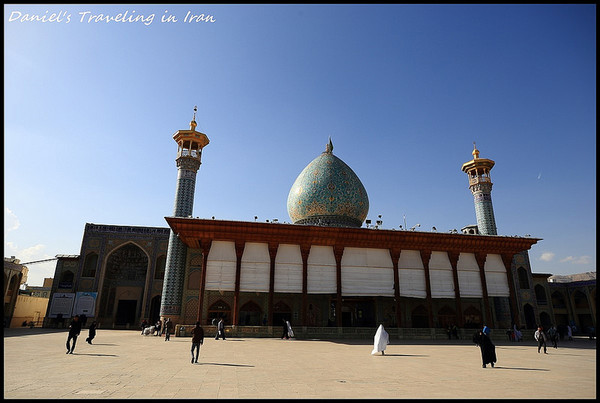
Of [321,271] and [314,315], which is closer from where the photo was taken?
[321,271]

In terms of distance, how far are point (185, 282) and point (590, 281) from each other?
36.6 metres

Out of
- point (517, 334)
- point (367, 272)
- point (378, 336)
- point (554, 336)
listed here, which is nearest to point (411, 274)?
point (367, 272)

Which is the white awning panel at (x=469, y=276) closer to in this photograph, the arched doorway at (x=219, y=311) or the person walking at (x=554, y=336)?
the person walking at (x=554, y=336)

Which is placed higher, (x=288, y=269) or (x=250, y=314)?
(x=288, y=269)

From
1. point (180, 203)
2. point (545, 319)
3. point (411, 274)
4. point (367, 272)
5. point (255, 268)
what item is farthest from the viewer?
point (545, 319)

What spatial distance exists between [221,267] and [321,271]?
583 centimetres

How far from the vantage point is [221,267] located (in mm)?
19922

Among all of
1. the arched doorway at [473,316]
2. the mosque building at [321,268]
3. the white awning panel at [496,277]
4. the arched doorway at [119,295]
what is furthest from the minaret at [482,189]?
the arched doorway at [119,295]

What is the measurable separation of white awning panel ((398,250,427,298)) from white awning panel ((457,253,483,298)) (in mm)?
2609

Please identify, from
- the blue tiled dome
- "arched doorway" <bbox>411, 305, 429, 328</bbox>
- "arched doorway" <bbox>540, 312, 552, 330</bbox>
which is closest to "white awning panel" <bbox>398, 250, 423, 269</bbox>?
"arched doorway" <bbox>411, 305, 429, 328</bbox>

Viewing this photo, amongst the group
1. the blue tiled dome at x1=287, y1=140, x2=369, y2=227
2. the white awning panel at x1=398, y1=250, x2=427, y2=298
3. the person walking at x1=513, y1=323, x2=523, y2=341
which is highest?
the blue tiled dome at x1=287, y1=140, x2=369, y2=227

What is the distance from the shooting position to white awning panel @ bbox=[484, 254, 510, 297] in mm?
22672

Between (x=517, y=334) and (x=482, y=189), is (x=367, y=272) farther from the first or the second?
(x=482, y=189)

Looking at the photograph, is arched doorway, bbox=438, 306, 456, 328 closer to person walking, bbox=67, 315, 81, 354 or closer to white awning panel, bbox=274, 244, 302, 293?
white awning panel, bbox=274, 244, 302, 293
